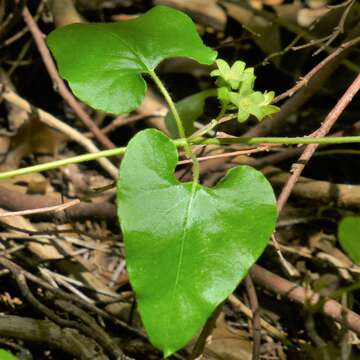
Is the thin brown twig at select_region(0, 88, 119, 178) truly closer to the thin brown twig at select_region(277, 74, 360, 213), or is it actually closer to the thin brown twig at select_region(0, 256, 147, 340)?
the thin brown twig at select_region(0, 256, 147, 340)

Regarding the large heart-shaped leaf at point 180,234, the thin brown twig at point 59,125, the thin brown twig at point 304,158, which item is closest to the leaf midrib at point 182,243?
the large heart-shaped leaf at point 180,234

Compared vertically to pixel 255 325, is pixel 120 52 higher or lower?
higher

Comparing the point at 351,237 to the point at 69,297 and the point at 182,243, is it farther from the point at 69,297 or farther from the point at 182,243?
the point at 69,297

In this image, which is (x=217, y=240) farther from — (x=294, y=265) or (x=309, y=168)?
(x=309, y=168)

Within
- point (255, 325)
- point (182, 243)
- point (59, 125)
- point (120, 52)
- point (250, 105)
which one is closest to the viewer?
point (182, 243)

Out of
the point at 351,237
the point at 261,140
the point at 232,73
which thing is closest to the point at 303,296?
the point at 351,237
